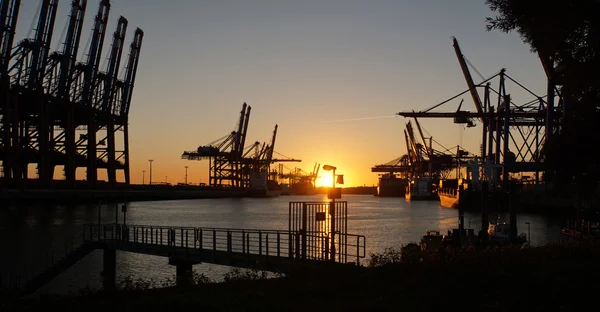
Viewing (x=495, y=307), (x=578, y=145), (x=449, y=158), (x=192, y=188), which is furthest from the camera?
(x=449, y=158)

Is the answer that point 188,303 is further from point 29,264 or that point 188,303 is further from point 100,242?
point 29,264

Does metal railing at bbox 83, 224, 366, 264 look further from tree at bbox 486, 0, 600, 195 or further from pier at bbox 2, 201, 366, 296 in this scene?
tree at bbox 486, 0, 600, 195

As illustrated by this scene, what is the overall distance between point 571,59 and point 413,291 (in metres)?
6.31

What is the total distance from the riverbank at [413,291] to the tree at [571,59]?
2139 millimetres

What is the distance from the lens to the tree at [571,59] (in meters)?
14.1

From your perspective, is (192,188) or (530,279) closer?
(530,279)

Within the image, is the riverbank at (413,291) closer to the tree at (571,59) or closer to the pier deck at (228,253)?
the tree at (571,59)

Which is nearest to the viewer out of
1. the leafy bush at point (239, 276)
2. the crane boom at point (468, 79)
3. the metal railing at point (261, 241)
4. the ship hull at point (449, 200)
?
the leafy bush at point (239, 276)

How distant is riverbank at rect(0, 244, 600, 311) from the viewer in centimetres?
1215

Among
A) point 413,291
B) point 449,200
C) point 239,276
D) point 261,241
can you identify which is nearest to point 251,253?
point 261,241

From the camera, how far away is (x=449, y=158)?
655ft

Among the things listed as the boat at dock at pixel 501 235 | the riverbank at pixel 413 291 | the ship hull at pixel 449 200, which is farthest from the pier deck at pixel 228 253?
the ship hull at pixel 449 200

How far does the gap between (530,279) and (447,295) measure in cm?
188

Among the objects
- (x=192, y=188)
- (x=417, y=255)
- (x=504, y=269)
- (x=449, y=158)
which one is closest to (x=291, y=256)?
(x=417, y=255)
